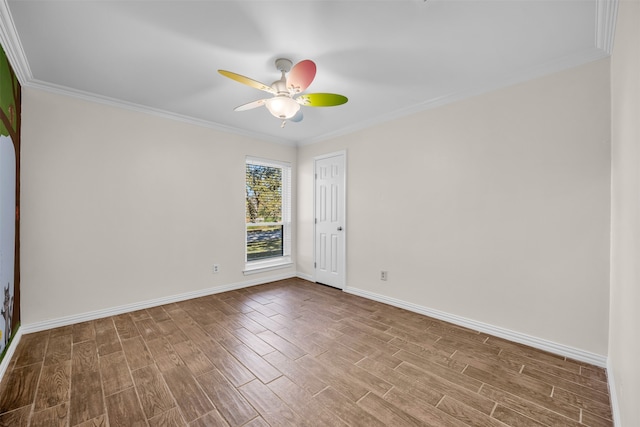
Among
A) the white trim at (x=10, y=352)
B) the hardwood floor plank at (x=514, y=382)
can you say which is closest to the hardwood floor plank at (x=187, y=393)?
the white trim at (x=10, y=352)

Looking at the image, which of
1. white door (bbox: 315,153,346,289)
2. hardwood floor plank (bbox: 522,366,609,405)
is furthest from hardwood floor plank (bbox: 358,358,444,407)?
white door (bbox: 315,153,346,289)

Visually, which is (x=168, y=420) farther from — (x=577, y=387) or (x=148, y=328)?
(x=577, y=387)

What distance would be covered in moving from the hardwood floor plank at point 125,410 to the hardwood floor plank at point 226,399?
1.24 feet

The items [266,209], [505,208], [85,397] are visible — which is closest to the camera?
[85,397]

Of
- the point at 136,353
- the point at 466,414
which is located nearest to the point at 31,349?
the point at 136,353

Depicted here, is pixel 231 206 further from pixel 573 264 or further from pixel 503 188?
pixel 573 264

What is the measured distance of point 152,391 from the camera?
1.85 metres

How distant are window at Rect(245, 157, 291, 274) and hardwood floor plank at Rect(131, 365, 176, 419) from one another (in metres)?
2.29

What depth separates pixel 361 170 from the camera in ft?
12.9

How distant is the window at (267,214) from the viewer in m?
4.51

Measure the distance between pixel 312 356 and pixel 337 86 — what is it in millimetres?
2509

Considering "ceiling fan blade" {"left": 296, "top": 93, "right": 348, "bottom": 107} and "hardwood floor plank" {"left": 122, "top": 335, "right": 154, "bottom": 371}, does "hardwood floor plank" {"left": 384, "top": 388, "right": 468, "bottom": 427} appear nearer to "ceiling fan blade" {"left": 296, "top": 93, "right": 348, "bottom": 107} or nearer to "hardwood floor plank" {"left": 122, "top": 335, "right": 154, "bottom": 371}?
"hardwood floor plank" {"left": 122, "top": 335, "right": 154, "bottom": 371}

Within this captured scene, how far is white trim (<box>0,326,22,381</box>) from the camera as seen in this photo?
199cm

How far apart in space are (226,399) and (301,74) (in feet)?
7.33
